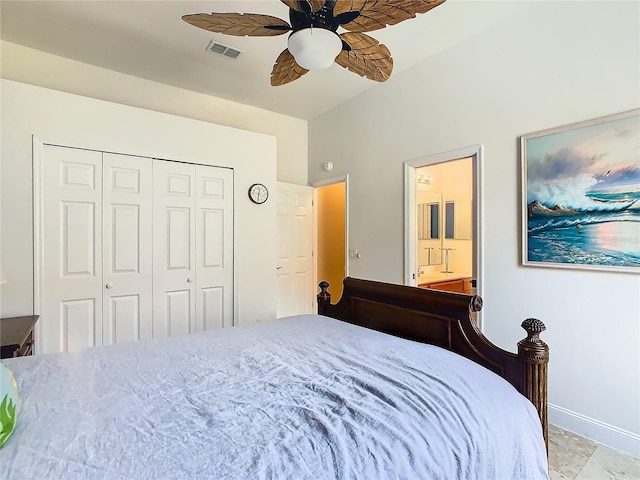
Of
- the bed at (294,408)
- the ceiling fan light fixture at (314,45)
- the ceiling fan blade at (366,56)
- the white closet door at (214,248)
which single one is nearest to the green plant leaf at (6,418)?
the bed at (294,408)

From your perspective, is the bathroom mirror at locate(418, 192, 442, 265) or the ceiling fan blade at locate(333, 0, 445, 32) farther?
the bathroom mirror at locate(418, 192, 442, 265)

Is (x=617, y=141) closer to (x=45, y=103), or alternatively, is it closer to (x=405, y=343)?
(x=405, y=343)

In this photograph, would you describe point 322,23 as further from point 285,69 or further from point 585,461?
point 585,461

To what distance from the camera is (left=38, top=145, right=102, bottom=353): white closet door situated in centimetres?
272

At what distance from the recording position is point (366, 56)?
6.71 feet

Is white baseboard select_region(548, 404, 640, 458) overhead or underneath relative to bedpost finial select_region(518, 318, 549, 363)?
underneath

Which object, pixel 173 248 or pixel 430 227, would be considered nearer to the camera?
pixel 173 248

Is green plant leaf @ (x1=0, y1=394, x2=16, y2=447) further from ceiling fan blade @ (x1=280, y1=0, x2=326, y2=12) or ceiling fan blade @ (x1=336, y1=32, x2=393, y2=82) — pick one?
ceiling fan blade @ (x1=336, y1=32, x2=393, y2=82)

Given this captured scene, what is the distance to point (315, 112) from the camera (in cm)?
457

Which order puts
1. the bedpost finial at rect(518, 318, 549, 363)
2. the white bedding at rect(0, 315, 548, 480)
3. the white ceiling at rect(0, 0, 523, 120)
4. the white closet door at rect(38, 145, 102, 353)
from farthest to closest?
1. the white closet door at rect(38, 145, 102, 353)
2. the white ceiling at rect(0, 0, 523, 120)
3. the bedpost finial at rect(518, 318, 549, 363)
4. the white bedding at rect(0, 315, 548, 480)

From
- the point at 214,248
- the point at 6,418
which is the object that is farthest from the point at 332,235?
the point at 6,418

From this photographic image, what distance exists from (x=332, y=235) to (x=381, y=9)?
12.5 feet

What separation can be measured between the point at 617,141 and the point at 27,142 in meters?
4.13

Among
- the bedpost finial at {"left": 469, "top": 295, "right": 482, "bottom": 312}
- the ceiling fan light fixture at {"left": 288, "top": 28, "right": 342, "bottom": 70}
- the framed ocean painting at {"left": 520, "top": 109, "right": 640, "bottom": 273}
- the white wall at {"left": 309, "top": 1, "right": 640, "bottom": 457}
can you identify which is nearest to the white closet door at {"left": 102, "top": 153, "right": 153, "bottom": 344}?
the ceiling fan light fixture at {"left": 288, "top": 28, "right": 342, "bottom": 70}
